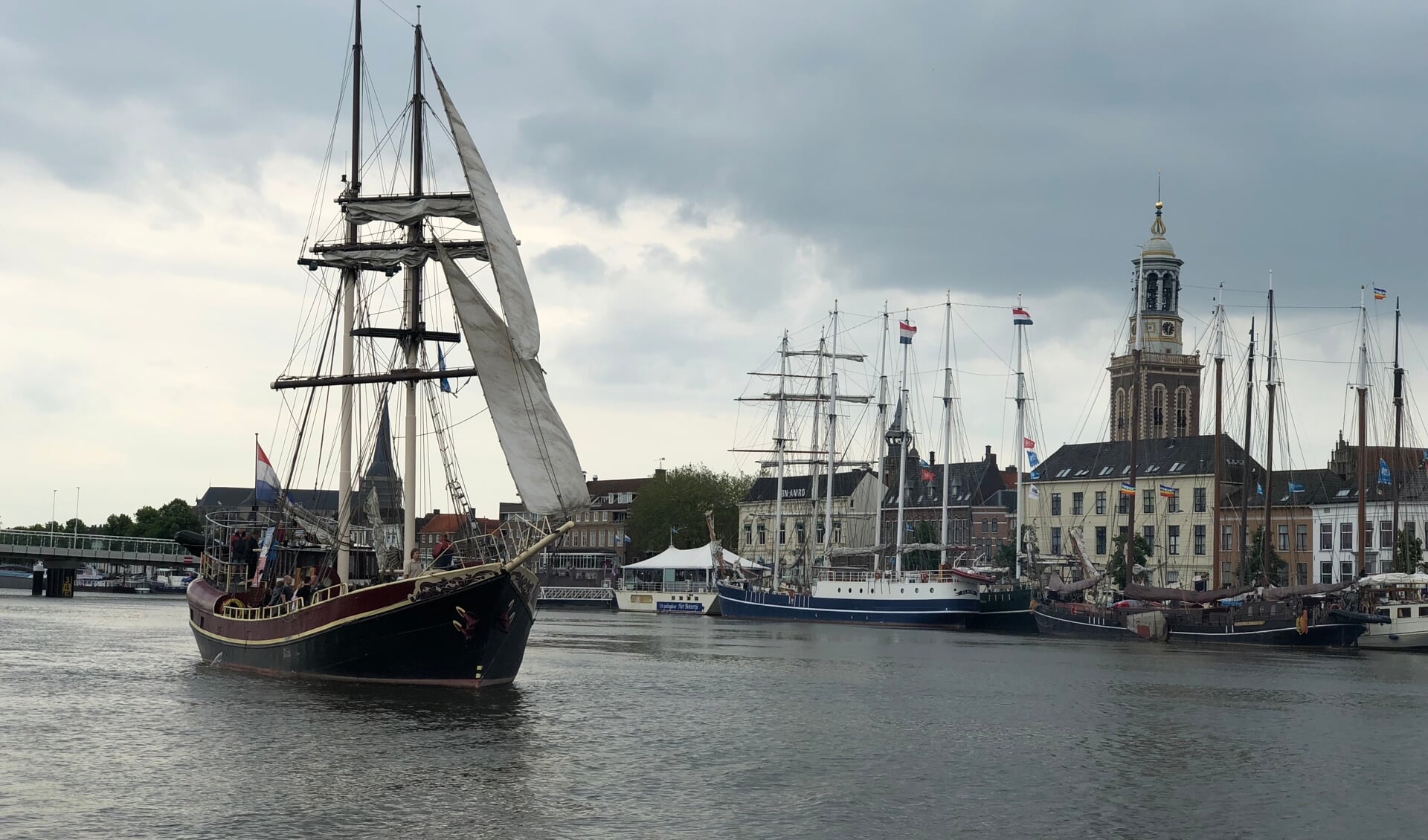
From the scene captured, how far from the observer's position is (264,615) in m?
45.9

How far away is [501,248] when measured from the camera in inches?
1721

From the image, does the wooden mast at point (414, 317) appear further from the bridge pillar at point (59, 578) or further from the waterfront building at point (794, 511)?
the bridge pillar at point (59, 578)

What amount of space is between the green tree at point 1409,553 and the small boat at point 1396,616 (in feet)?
43.0

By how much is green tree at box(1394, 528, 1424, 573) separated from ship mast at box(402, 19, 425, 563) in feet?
239

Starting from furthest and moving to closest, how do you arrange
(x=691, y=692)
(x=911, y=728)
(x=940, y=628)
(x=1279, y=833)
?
(x=940, y=628) → (x=691, y=692) → (x=911, y=728) → (x=1279, y=833)

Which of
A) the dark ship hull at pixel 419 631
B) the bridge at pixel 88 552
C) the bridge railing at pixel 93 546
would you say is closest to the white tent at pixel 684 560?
the bridge at pixel 88 552

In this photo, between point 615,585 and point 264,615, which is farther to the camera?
point 615,585

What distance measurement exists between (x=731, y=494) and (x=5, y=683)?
145505mm

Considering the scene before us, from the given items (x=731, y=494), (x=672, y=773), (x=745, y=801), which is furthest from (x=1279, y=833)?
(x=731, y=494)

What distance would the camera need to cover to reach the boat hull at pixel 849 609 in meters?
105

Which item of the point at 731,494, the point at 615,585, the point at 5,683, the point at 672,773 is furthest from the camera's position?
the point at 731,494

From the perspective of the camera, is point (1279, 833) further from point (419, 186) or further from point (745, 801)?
point (419, 186)

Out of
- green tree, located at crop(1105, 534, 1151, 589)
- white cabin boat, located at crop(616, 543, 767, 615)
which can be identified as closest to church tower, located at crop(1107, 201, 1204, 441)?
green tree, located at crop(1105, 534, 1151, 589)

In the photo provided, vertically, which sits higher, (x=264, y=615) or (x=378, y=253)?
(x=378, y=253)
